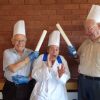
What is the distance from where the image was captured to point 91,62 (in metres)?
2.25

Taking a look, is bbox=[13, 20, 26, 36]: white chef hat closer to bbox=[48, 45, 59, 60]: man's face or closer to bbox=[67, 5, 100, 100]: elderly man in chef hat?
bbox=[48, 45, 59, 60]: man's face

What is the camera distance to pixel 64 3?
8.52 feet

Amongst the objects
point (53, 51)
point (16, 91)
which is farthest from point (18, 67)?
point (53, 51)

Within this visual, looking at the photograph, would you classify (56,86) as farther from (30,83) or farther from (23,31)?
(23,31)

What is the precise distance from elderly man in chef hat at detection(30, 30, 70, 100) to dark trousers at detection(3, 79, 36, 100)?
0.08 metres

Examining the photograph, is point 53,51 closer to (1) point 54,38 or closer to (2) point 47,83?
(1) point 54,38

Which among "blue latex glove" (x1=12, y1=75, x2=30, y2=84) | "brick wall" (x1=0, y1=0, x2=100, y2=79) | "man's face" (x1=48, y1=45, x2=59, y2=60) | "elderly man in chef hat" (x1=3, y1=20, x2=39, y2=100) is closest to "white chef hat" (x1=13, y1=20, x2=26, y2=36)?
"elderly man in chef hat" (x1=3, y1=20, x2=39, y2=100)

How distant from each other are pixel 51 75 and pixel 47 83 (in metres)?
0.08

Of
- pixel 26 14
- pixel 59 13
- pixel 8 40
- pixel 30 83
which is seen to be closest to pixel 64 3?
pixel 59 13

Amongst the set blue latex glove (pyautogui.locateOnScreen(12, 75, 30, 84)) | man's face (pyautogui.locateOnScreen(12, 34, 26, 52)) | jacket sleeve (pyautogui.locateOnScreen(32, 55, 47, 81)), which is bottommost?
blue latex glove (pyautogui.locateOnScreen(12, 75, 30, 84))

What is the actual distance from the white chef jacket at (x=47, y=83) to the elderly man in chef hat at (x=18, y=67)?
87mm

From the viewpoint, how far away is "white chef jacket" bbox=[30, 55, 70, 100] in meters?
2.32

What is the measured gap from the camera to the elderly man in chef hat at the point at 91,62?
2221mm

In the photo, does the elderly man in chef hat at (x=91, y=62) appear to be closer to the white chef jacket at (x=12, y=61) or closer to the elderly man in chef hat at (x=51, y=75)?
the elderly man in chef hat at (x=51, y=75)
